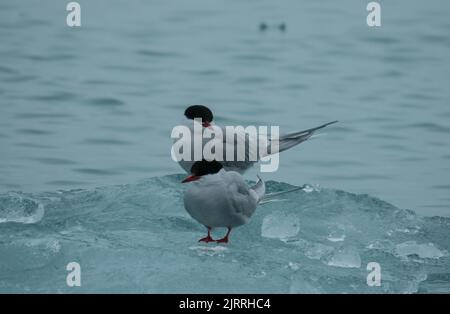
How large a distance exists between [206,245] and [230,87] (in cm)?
638

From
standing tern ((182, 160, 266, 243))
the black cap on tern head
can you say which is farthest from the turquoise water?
the black cap on tern head

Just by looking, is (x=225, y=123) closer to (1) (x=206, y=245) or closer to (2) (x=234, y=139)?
(2) (x=234, y=139)

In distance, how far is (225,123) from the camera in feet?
35.0

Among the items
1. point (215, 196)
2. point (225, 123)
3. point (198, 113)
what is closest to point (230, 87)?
point (225, 123)

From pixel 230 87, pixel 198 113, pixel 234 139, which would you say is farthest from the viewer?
pixel 230 87

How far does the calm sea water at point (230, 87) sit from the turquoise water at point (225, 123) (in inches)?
1.3

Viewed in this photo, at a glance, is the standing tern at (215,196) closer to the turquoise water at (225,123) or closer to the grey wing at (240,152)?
the turquoise water at (225,123)

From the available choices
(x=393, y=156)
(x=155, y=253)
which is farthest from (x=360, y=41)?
(x=155, y=253)

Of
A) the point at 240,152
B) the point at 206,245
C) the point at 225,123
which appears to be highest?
the point at 240,152

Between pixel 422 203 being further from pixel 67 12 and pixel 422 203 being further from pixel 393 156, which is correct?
pixel 67 12

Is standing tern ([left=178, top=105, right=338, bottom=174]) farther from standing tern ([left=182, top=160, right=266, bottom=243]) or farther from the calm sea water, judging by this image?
the calm sea water

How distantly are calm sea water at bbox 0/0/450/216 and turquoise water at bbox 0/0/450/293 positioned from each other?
0.03m

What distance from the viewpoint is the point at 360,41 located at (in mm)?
15211
